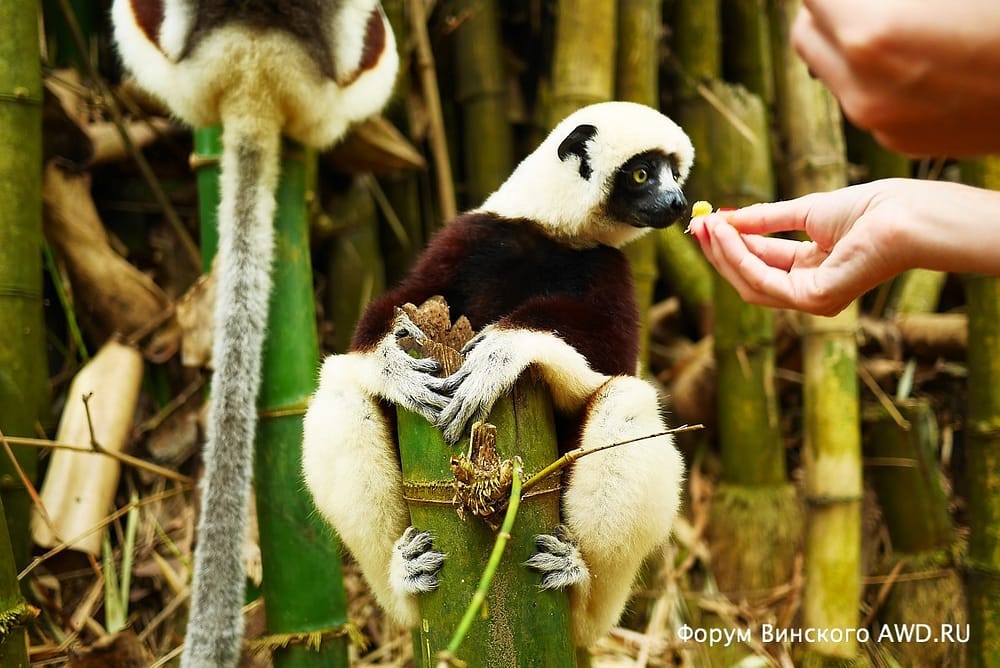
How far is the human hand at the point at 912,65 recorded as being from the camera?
1102 mm

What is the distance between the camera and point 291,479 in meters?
3.13

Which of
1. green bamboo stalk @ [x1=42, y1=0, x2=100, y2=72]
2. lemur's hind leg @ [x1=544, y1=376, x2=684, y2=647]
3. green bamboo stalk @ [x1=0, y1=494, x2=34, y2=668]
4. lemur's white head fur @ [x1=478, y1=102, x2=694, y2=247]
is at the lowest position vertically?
green bamboo stalk @ [x1=0, y1=494, x2=34, y2=668]

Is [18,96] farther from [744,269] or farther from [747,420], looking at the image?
[747,420]

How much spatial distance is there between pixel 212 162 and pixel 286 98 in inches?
15.3

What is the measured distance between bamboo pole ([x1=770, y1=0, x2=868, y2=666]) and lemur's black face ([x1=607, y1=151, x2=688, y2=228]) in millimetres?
1524

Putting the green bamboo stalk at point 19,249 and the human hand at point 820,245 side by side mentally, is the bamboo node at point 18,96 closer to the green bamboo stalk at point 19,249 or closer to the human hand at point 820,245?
the green bamboo stalk at point 19,249

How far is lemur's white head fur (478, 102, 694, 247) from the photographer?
2.48 meters

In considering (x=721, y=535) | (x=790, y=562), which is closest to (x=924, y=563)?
(x=790, y=562)

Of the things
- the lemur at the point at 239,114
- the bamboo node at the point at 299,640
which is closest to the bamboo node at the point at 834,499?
the bamboo node at the point at 299,640

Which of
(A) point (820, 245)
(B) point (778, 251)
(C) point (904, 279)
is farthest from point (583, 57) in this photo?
(C) point (904, 279)

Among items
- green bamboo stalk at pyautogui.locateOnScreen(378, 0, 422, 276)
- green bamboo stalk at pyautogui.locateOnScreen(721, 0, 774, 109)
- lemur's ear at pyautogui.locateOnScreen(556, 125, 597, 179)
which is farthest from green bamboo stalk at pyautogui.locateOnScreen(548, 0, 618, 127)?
green bamboo stalk at pyautogui.locateOnScreen(721, 0, 774, 109)

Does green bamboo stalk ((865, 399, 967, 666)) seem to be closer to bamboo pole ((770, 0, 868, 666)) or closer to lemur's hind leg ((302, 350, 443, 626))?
bamboo pole ((770, 0, 868, 666))

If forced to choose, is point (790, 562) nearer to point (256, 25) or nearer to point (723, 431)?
point (723, 431)

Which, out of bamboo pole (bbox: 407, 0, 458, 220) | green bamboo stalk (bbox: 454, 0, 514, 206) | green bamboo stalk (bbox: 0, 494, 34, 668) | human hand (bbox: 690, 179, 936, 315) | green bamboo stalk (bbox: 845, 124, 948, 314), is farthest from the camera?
green bamboo stalk (bbox: 845, 124, 948, 314)
